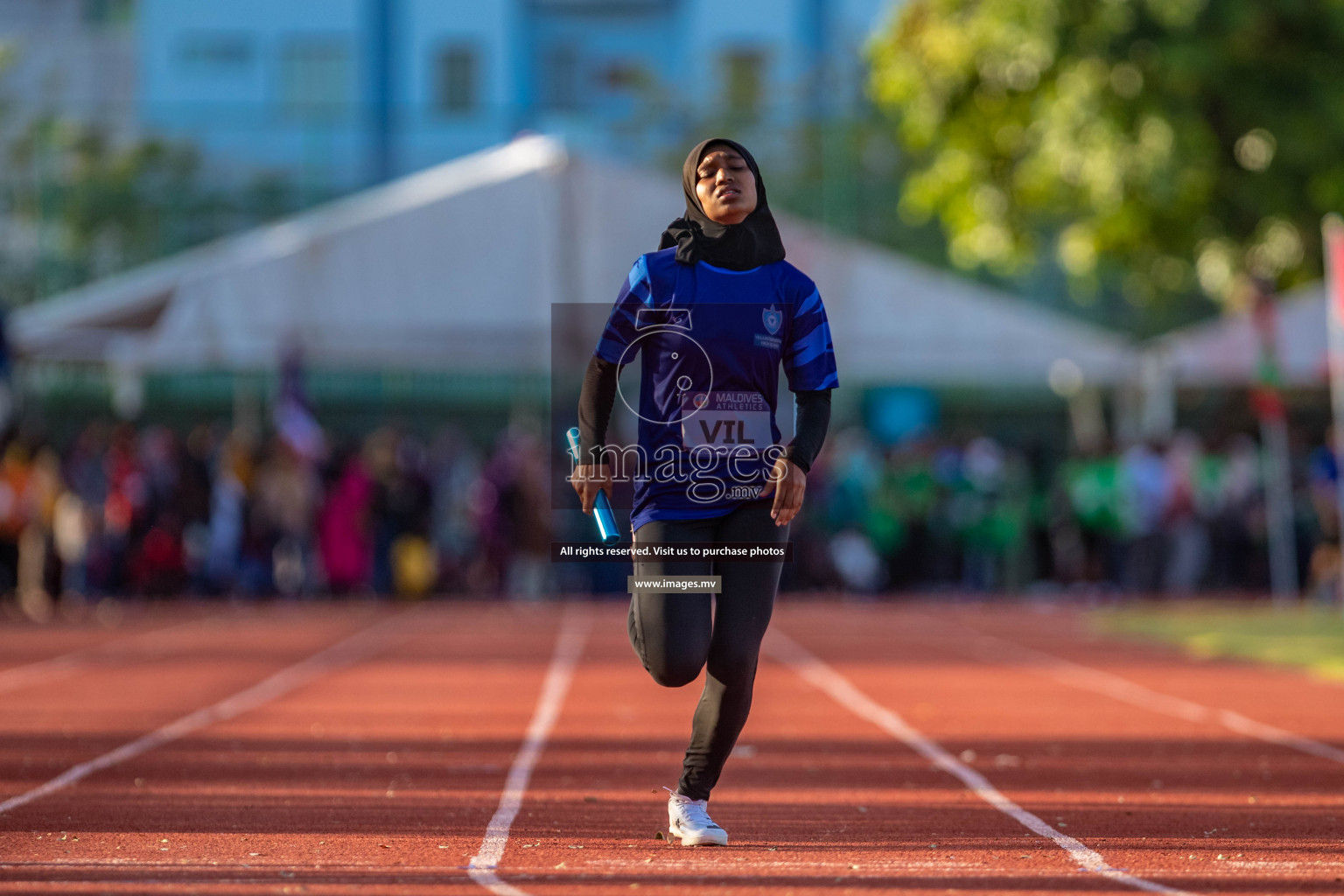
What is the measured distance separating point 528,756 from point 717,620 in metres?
3.23

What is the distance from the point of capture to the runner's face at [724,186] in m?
6.26

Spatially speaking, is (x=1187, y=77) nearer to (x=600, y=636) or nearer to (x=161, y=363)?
(x=600, y=636)

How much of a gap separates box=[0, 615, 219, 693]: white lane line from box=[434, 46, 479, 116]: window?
2683 cm

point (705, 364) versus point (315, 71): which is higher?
point (315, 71)

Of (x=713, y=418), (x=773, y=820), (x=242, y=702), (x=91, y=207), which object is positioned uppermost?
(x=91, y=207)

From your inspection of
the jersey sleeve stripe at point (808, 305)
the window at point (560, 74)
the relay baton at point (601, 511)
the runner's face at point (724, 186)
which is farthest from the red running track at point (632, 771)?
the window at point (560, 74)

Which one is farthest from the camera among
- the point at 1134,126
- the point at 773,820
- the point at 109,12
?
the point at 109,12

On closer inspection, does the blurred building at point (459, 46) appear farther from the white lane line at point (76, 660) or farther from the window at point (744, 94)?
the white lane line at point (76, 660)

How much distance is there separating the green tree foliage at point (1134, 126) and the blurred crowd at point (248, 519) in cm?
543

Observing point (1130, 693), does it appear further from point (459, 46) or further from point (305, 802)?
point (459, 46)

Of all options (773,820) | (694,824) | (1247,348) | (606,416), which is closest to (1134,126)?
(1247,348)

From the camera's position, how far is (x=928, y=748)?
9.61 metres

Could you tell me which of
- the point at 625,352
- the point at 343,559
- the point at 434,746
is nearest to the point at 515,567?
the point at 343,559

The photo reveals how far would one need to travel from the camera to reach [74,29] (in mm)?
42094
